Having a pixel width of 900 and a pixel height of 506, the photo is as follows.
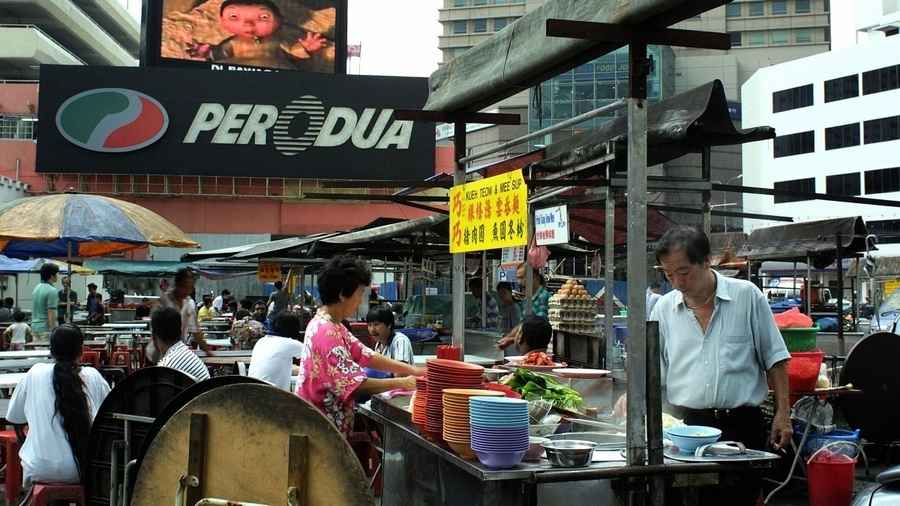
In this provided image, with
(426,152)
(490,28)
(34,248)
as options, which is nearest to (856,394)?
(34,248)

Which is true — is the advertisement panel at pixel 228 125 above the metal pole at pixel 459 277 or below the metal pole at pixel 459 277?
above

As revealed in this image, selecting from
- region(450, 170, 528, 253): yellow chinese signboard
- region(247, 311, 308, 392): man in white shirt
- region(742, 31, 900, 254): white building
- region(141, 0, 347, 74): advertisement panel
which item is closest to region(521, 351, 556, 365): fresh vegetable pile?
region(450, 170, 528, 253): yellow chinese signboard

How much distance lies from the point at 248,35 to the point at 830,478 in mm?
32516

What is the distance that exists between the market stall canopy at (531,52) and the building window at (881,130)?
45311mm

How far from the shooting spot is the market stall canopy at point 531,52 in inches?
127

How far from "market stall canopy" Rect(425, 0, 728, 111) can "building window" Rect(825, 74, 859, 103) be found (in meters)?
47.8

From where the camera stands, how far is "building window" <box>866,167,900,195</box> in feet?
146

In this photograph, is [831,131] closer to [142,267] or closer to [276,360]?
[142,267]

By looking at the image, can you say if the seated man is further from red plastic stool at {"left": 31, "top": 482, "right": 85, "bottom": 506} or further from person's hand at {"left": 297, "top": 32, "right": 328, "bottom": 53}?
person's hand at {"left": 297, "top": 32, "right": 328, "bottom": 53}

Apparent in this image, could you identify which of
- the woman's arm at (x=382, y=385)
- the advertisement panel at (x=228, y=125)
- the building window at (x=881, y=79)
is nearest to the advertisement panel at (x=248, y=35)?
the advertisement panel at (x=228, y=125)

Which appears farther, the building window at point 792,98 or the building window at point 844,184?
the building window at point 792,98

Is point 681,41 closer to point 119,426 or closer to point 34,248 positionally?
point 119,426

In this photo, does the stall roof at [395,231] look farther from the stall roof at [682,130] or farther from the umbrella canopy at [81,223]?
the stall roof at [682,130]

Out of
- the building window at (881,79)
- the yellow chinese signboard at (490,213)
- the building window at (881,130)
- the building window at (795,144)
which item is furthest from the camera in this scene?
the building window at (795,144)
